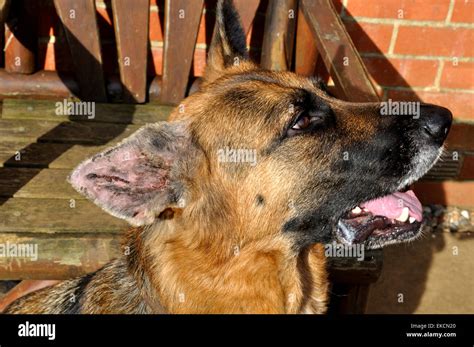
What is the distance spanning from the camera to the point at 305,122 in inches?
106

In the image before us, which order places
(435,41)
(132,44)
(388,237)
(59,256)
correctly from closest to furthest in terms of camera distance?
(388,237)
(59,256)
(132,44)
(435,41)

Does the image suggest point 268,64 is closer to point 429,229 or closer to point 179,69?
point 179,69

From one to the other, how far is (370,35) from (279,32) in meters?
0.79

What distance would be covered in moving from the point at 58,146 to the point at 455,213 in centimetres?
305

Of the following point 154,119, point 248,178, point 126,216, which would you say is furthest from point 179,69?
point 126,216

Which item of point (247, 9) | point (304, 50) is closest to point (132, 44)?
point (247, 9)

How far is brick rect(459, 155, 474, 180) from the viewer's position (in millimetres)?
4828

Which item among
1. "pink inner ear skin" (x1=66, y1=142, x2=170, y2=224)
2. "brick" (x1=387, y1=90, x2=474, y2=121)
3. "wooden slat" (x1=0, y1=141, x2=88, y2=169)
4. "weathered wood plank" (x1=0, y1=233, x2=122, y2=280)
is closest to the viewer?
"pink inner ear skin" (x1=66, y1=142, x2=170, y2=224)

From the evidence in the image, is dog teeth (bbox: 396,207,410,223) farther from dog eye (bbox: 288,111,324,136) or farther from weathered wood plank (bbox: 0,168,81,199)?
weathered wood plank (bbox: 0,168,81,199)

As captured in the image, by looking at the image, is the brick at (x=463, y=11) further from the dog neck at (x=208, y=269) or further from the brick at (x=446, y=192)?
the dog neck at (x=208, y=269)

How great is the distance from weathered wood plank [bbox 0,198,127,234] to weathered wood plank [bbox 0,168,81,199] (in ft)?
0.14

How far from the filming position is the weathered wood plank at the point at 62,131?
3883mm

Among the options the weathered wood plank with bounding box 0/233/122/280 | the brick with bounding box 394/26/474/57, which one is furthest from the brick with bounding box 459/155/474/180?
the weathered wood plank with bounding box 0/233/122/280

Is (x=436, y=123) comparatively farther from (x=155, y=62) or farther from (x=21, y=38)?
(x=21, y=38)
